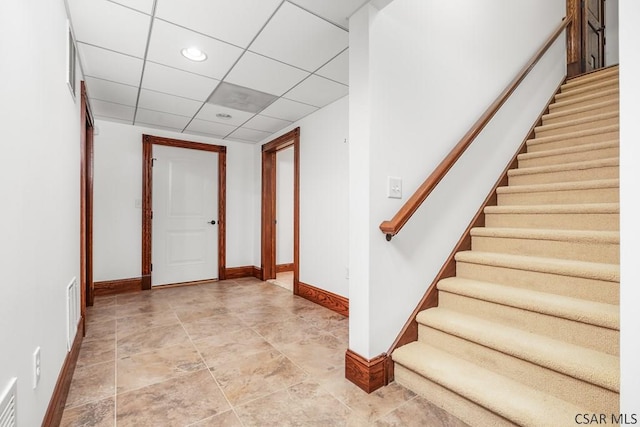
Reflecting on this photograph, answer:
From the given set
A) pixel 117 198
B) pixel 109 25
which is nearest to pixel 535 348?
pixel 109 25

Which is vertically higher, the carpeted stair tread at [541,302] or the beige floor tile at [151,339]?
the carpeted stair tread at [541,302]

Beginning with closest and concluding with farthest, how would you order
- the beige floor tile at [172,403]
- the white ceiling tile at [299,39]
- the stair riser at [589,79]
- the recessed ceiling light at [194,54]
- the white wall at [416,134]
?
the beige floor tile at [172,403] < the white wall at [416,134] < the white ceiling tile at [299,39] < the recessed ceiling light at [194,54] < the stair riser at [589,79]

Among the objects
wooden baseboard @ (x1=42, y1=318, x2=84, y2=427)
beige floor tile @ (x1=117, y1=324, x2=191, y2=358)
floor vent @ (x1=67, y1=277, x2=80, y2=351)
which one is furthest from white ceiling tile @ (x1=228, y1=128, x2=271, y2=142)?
wooden baseboard @ (x1=42, y1=318, x2=84, y2=427)

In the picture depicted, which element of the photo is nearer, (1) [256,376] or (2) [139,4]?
(2) [139,4]

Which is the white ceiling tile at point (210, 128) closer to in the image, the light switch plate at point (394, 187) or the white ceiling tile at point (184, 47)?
the white ceiling tile at point (184, 47)

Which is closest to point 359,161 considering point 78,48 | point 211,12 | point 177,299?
point 211,12

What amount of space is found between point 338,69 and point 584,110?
2371 mm

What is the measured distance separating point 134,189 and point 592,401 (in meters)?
4.77

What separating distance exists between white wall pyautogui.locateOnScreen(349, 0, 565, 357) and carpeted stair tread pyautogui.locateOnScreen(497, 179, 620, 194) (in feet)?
0.54

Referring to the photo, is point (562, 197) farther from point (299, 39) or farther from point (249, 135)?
point (249, 135)

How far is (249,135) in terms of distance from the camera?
4605mm

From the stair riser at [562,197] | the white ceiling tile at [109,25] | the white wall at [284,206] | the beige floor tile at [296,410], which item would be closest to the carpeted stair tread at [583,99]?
the stair riser at [562,197]

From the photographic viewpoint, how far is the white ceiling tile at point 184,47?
2068 millimetres
